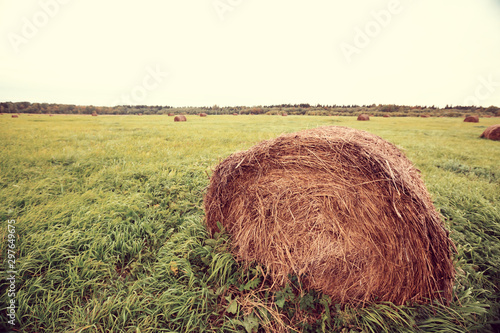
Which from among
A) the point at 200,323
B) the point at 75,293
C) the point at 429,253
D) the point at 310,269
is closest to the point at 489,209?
the point at 429,253

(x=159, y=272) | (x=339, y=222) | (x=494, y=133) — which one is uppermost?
(x=339, y=222)

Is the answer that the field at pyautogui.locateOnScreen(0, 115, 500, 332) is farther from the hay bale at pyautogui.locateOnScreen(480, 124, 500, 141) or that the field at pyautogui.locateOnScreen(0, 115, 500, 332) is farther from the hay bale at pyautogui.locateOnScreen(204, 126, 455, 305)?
the hay bale at pyautogui.locateOnScreen(480, 124, 500, 141)

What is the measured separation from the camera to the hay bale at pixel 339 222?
2.20 metres

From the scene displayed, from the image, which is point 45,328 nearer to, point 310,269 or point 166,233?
point 166,233

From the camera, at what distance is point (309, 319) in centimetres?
217

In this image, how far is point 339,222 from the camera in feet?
7.95

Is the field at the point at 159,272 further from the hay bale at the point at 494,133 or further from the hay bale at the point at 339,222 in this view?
the hay bale at the point at 494,133

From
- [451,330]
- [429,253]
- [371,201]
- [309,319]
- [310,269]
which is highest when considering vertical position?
[371,201]

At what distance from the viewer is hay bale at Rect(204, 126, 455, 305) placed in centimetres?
220

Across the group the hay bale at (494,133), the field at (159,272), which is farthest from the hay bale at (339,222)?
the hay bale at (494,133)

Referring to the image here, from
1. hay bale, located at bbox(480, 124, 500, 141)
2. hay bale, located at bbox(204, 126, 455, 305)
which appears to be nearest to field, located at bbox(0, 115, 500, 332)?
hay bale, located at bbox(204, 126, 455, 305)

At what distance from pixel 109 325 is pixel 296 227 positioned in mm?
2218

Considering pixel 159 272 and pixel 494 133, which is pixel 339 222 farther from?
pixel 494 133

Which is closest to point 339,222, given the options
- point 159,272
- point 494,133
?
point 159,272
